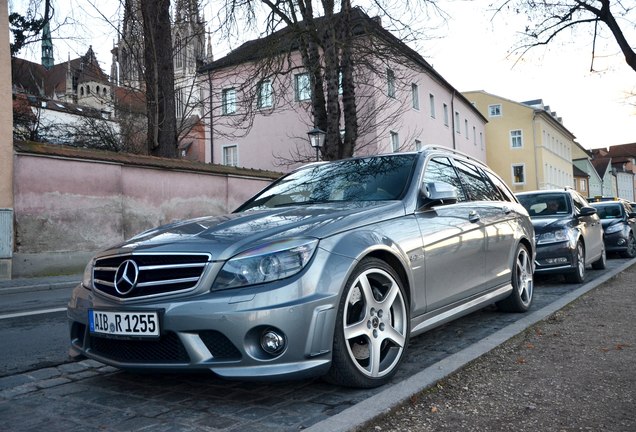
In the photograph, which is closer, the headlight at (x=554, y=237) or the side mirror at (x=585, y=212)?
the headlight at (x=554, y=237)

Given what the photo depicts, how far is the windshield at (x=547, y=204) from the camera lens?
30.9ft

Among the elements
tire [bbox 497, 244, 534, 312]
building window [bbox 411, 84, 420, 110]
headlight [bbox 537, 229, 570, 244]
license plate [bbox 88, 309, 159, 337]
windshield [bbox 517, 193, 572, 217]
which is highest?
building window [bbox 411, 84, 420, 110]

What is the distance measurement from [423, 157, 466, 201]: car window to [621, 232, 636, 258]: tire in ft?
33.4

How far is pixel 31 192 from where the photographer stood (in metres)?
13.6

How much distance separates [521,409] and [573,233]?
6.20 metres

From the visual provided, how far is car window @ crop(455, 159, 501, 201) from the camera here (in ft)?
17.6

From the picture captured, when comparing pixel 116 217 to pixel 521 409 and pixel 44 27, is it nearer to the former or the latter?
pixel 44 27

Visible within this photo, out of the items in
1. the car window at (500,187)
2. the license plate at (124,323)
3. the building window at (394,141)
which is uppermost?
the building window at (394,141)

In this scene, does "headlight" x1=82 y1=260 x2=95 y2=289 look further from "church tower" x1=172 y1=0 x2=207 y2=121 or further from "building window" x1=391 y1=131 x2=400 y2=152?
"building window" x1=391 y1=131 x2=400 y2=152

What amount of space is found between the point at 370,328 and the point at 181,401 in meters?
1.19

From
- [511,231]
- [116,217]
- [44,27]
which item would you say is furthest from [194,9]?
[511,231]

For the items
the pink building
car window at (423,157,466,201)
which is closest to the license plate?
car window at (423,157,466,201)

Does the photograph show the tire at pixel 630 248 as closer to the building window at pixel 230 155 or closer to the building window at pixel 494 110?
the building window at pixel 230 155

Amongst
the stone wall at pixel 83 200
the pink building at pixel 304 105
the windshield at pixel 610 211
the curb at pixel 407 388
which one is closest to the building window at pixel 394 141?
the pink building at pixel 304 105
